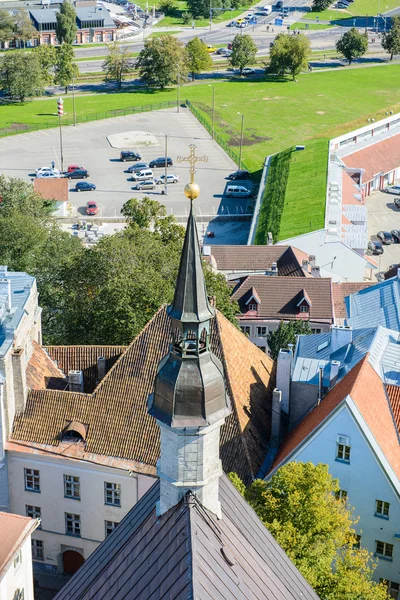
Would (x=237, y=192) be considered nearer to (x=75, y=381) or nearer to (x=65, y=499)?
(x=75, y=381)

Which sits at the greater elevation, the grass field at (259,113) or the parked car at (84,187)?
the grass field at (259,113)

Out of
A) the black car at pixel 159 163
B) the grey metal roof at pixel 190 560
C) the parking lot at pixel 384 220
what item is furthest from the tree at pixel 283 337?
the black car at pixel 159 163

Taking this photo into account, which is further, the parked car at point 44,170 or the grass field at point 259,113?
the grass field at point 259,113

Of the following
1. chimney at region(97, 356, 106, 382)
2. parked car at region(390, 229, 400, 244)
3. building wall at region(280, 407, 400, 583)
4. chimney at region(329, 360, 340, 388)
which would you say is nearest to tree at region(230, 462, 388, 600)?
building wall at region(280, 407, 400, 583)

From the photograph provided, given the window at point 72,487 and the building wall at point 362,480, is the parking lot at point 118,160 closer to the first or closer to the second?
the window at point 72,487

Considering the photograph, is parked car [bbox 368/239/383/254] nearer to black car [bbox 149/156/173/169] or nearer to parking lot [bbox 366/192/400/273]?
parking lot [bbox 366/192/400/273]

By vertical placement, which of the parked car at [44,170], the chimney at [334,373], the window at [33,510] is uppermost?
the chimney at [334,373]

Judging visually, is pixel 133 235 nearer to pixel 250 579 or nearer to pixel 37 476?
pixel 37 476
